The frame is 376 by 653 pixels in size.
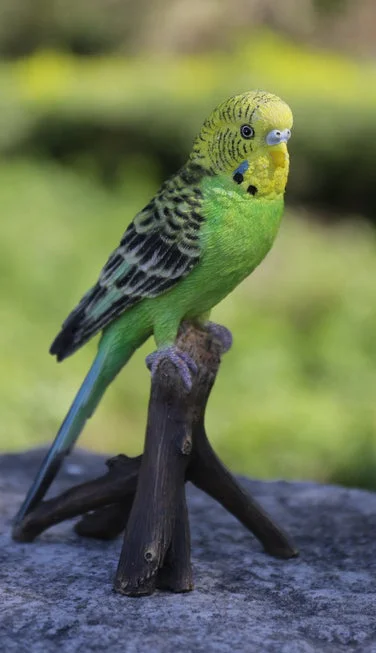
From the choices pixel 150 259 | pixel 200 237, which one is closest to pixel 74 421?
pixel 150 259

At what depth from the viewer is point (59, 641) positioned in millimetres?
1975

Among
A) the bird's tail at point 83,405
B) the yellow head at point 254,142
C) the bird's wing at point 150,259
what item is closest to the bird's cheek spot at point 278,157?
the yellow head at point 254,142

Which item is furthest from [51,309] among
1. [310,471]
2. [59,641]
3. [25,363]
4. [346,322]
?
[59,641]

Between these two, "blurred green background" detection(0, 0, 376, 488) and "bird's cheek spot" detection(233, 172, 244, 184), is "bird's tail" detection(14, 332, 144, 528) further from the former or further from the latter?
"blurred green background" detection(0, 0, 376, 488)

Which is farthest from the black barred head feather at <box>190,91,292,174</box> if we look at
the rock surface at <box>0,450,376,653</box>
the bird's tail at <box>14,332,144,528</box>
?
the rock surface at <box>0,450,376,653</box>

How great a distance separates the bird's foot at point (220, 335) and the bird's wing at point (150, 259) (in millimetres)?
208

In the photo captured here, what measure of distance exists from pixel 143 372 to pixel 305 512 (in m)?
2.24

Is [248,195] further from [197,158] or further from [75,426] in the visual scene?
[75,426]

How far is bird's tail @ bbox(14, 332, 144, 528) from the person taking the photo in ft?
8.04

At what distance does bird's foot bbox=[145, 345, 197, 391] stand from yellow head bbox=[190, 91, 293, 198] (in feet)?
1.35

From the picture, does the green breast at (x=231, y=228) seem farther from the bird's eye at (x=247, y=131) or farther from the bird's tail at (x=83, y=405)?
the bird's tail at (x=83, y=405)

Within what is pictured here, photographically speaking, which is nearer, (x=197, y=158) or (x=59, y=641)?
(x=59, y=641)

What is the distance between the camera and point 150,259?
2.32 meters

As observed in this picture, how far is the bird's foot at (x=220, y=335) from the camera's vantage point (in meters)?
2.43
